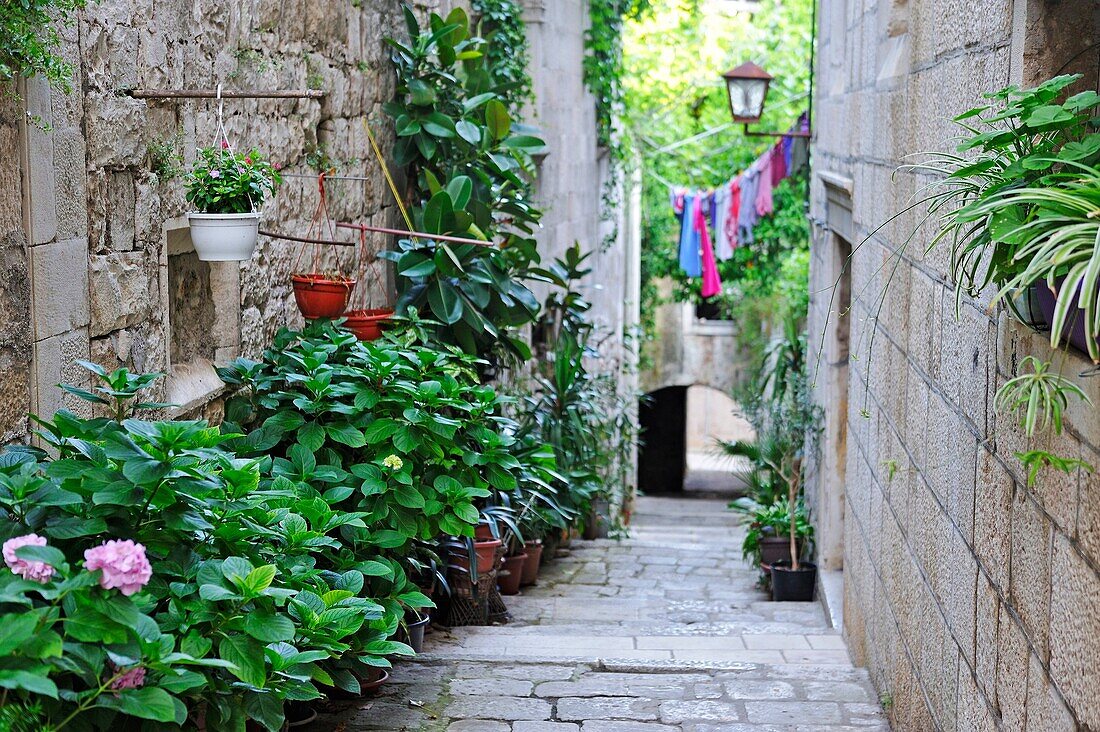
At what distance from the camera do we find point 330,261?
505 centimetres

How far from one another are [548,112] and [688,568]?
11.8ft

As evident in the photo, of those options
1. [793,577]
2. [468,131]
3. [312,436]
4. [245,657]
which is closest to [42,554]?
[245,657]

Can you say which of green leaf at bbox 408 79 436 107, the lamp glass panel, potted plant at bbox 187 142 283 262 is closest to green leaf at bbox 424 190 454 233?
green leaf at bbox 408 79 436 107

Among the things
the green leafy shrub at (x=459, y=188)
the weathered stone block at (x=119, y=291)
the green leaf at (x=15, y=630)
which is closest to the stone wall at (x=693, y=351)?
the green leafy shrub at (x=459, y=188)

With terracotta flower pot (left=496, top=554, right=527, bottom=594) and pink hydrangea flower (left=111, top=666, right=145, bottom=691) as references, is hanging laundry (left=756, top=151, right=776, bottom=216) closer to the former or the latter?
terracotta flower pot (left=496, top=554, right=527, bottom=594)

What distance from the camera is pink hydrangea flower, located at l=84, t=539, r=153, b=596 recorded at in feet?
6.21

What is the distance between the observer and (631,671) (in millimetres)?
4422

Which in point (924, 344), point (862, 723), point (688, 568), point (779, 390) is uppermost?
point (924, 344)

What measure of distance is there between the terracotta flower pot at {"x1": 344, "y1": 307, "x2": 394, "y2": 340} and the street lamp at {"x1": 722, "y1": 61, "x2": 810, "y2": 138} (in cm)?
480

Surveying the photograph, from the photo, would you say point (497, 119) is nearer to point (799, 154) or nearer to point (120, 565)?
point (120, 565)

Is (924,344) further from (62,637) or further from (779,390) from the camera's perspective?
(779,390)

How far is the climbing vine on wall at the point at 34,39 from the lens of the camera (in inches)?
95.0

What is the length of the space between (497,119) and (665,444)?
1347 centimetres

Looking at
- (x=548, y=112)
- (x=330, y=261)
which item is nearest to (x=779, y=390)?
(x=548, y=112)
